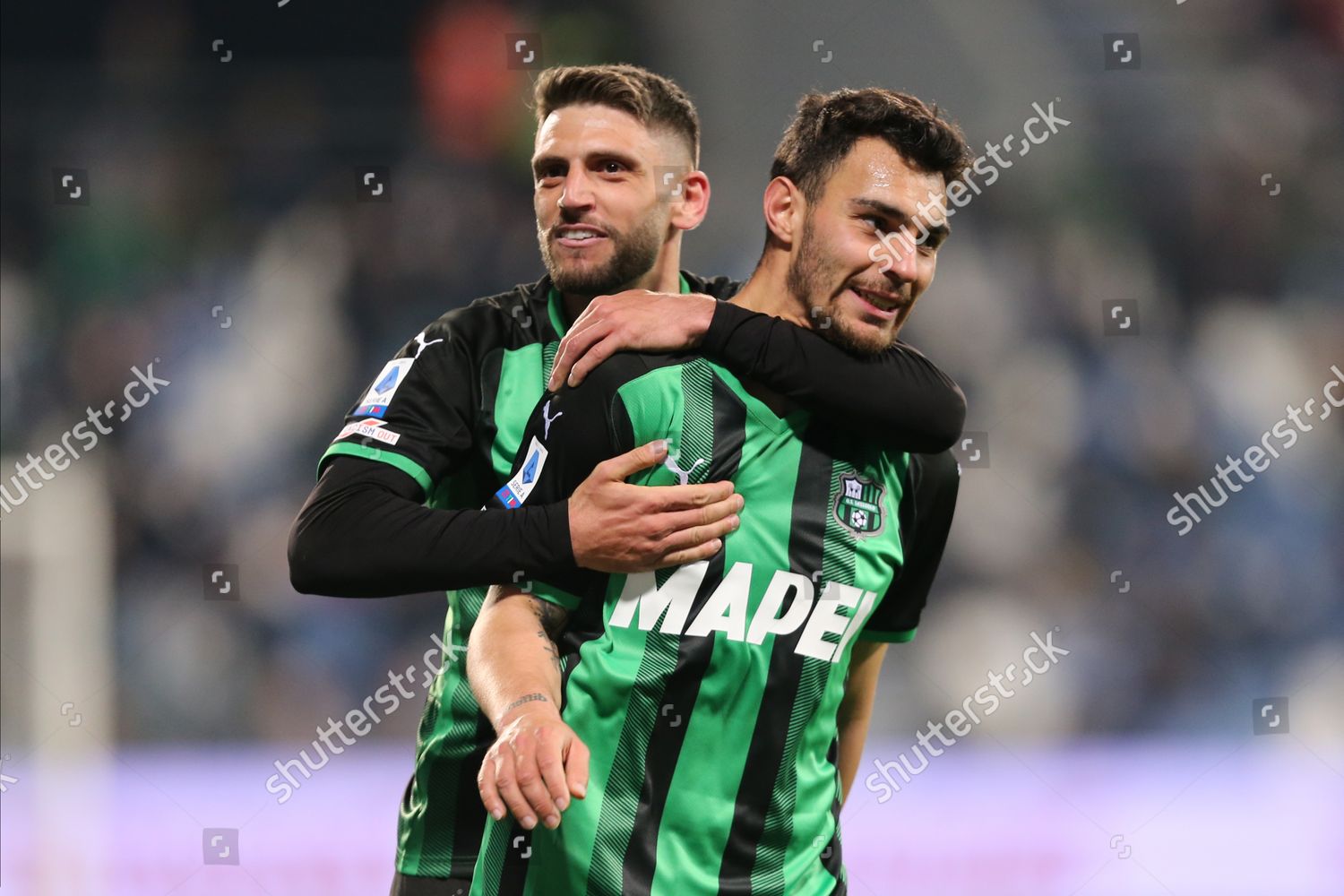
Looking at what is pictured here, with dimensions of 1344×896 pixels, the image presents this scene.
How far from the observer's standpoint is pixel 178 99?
6.20m

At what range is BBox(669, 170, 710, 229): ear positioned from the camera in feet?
10.1

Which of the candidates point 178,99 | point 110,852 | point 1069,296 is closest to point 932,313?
point 1069,296

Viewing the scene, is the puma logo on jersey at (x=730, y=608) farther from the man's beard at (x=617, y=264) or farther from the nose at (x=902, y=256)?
the man's beard at (x=617, y=264)

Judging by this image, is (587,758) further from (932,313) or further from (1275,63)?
(1275,63)

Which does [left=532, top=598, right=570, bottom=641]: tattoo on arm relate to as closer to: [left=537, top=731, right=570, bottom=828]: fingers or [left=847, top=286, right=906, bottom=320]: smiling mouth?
[left=537, top=731, right=570, bottom=828]: fingers

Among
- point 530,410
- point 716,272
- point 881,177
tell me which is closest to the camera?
point 881,177

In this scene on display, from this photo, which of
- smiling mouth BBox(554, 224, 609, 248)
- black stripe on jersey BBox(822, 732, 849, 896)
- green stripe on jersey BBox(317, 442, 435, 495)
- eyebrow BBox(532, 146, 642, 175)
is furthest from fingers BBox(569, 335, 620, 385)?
eyebrow BBox(532, 146, 642, 175)

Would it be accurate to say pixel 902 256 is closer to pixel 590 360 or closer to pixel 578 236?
pixel 590 360

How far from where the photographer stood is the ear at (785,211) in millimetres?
2152

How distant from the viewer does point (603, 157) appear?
9.66 feet

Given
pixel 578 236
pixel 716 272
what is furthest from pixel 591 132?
pixel 716 272

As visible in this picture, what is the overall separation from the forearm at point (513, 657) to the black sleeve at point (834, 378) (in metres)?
0.45

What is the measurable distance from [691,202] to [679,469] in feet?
4.41

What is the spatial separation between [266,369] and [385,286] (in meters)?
0.62
